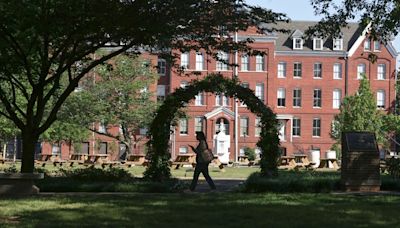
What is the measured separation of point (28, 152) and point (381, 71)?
63.3 m

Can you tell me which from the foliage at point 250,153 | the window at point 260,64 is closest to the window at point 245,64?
the window at point 260,64

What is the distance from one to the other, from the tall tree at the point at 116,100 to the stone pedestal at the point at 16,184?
1463 inches

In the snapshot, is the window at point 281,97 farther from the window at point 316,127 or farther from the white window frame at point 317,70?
the white window frame at point 317,70

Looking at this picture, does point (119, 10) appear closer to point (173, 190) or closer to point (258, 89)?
point (173, 190)

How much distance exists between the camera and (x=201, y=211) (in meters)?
12.3

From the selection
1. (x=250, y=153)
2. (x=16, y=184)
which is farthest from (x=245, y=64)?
(x=16, y=184)

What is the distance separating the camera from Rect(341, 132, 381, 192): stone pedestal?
59.0ft

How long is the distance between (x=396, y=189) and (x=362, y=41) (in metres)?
59.9

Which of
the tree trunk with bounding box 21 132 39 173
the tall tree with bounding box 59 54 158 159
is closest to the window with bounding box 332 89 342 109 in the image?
the tall tree with bounding box 59 54 158 159

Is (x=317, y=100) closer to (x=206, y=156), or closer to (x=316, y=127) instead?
(x=316, y=127)

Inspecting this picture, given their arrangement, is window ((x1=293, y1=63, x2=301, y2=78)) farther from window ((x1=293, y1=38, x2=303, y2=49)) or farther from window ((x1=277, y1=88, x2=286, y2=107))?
window ((x1=277, y1=88, x2=286, y2=107))

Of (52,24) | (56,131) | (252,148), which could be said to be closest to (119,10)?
(52,24)

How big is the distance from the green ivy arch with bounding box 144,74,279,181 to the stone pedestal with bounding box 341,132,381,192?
2.54m

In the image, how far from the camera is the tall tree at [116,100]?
53.5 m
